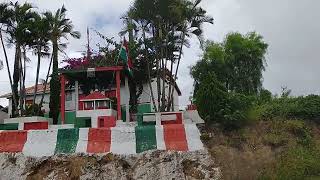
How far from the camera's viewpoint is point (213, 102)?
27.3 meters

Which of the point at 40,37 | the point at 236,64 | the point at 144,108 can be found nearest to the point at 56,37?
the point at 40,37

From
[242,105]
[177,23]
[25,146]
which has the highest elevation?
[177,23]

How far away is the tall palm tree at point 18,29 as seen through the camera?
106ft

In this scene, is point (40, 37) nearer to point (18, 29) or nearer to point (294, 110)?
point (18, 29)

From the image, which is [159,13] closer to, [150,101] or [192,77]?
[150,101]

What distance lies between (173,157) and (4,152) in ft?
28.5

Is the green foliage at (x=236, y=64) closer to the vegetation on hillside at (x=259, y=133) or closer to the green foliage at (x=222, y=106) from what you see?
the vegetation on hillside at (x=259, y=133)

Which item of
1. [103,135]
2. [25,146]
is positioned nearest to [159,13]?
[103,135]

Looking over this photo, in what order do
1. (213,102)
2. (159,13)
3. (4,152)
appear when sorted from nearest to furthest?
(4,152)
(213,102)
(159,13)

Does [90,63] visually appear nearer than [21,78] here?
No

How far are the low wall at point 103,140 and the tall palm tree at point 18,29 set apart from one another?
8.07 metres

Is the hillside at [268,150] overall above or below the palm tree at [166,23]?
below

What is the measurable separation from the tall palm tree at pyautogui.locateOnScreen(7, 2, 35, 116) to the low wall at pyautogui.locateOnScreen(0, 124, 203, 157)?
8.07 m

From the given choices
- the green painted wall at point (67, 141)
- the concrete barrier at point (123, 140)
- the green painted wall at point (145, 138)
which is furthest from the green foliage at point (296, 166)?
the green painted wall at point (67, 141)
